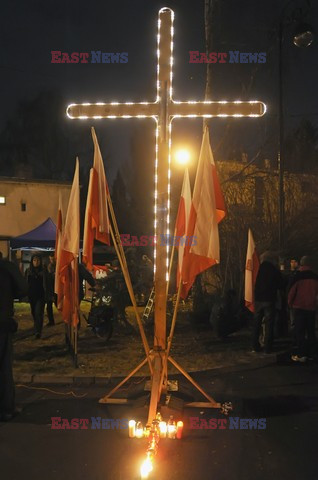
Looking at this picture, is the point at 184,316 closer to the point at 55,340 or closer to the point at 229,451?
the point at 55,340

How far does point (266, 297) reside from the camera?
29.9 feet

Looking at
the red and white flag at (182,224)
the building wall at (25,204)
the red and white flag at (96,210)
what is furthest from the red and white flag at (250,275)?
the building wall at (25,204)

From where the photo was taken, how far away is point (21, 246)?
19.7m

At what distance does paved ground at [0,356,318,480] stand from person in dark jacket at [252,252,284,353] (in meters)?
2.13

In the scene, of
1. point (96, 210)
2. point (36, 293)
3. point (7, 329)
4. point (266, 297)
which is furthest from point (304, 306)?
point (36, 293)

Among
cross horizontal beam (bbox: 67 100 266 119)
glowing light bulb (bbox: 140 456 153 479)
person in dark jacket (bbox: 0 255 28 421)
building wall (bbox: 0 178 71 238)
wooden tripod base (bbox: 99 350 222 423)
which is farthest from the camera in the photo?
building wall (bbox: 0 178 71 238)

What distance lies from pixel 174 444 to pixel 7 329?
2341 mm

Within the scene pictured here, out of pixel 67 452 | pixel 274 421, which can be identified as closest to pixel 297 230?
pixel 274 421

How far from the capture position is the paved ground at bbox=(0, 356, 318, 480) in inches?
175

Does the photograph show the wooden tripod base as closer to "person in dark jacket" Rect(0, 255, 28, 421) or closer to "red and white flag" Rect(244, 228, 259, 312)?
"person in dark jacket" Rect(0, 255, 28, 421)

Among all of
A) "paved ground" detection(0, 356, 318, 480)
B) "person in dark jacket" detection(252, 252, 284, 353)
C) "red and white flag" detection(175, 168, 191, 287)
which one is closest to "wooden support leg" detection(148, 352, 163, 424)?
"paved ground" detection(0, 356, 318, 480)

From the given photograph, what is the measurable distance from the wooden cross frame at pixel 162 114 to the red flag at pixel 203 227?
257 millimetres

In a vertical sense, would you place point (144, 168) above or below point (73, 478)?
above

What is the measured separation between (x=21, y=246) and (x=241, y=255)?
9.29 metres
